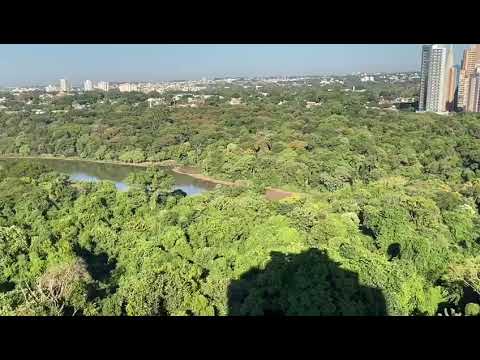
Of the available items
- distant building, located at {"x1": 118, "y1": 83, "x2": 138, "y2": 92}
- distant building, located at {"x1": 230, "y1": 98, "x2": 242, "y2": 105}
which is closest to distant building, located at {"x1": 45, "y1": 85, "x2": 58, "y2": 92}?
distant building, located at {"x1": 118, "y1": 83, "x2": 138, "y2": 92}

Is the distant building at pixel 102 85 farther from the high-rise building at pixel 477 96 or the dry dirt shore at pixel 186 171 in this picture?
the high-rise building at pixel 477 96

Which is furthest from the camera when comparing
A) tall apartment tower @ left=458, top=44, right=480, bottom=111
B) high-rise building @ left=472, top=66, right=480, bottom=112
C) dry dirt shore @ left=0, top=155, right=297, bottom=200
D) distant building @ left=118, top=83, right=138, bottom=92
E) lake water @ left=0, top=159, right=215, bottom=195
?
distant building @ left=118, top=83, right=138, bottom=92

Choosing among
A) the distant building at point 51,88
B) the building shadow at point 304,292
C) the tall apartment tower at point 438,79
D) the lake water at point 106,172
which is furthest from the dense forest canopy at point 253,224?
the distant building at point 51,88

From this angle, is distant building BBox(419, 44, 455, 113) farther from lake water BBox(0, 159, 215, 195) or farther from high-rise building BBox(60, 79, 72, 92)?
high-rise building BBox(60, 79, 72, 92)
